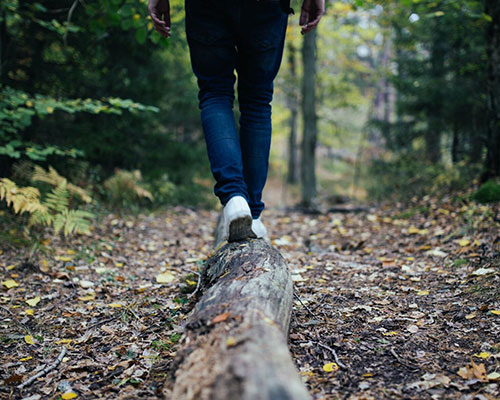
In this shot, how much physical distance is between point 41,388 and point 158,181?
4.76 metres

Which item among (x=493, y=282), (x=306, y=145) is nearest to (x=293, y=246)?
(x=493, y=282)

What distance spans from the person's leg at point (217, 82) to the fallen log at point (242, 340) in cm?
46

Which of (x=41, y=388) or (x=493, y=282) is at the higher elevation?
(x=493, y=282)

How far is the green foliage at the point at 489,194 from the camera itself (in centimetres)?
383

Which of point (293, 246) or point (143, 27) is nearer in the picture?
point (143, 27)

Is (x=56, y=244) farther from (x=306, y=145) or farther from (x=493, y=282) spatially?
(x=306, y=145)

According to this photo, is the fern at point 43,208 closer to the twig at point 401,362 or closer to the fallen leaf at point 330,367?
the fallen leaf at point 330,367

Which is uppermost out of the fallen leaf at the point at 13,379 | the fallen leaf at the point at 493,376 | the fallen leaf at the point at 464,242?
the fallen leaf at the point at 464,242

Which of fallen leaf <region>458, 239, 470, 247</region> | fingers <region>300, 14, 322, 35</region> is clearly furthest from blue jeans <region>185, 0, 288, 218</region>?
fallen leaf <region>458, 239, 470, 247</region>

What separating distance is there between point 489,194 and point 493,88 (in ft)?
4.34

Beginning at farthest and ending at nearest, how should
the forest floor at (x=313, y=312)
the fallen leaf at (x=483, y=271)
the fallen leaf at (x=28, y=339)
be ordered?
the fallen leaf at (x=483, y=271), the fallen leaf at (x=28, y=339), the forest floor at (x=313, y=312)

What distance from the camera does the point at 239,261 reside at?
197 cm

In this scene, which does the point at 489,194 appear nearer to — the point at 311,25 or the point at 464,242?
the point at 464,242

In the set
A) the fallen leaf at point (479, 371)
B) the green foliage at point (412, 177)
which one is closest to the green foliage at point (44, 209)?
the fallen leaf at point (479, 371)
